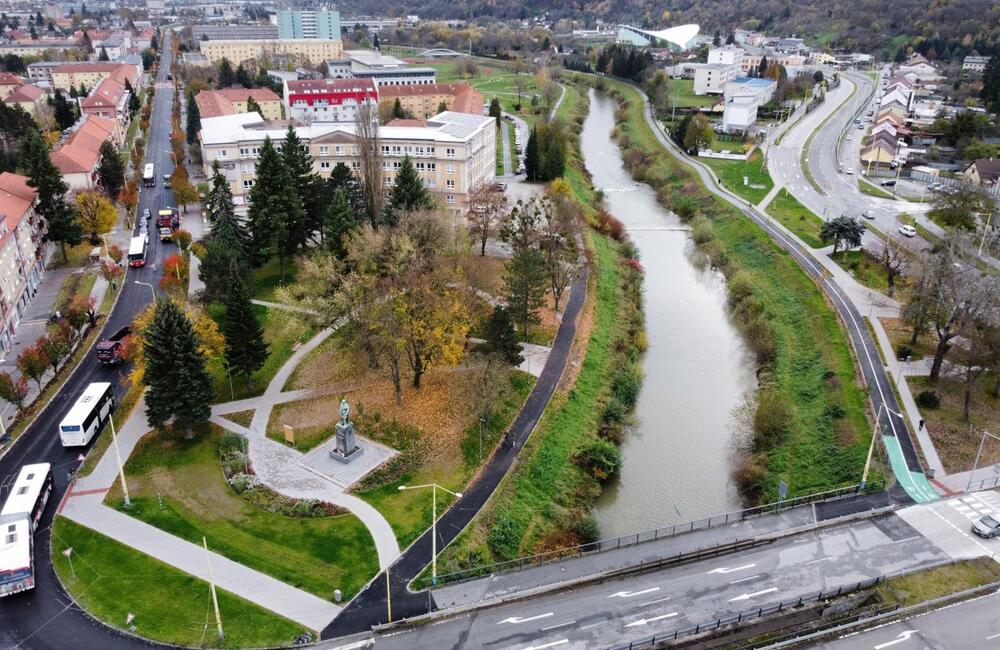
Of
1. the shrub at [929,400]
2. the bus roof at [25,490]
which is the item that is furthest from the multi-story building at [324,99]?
the shrub at [929,400]

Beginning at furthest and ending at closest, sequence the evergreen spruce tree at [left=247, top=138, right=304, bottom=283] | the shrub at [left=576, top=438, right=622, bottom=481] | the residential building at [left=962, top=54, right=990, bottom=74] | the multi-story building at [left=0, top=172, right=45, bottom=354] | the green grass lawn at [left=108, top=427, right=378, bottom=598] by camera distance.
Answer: the residential building at [left=962, top=54, right=990, bottom=74]
the evergreen spruce tree at [left=247, top=138, right=304, bottom=283]
the multi-story building at [left=0, top=172, right=45, bottom=354]
the shrub at [left=576, top=438, right=622, bottom=481]
the green grass lawn at [left=108, top=427, right=378, bottom=598]

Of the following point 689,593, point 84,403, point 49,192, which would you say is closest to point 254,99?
point 49,192

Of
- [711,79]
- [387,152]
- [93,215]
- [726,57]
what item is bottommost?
[93,215]

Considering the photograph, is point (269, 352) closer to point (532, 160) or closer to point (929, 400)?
point (929, 400)

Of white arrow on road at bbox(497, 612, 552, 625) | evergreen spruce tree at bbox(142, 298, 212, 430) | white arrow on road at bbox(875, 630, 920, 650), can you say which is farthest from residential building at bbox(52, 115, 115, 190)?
white arrow on road at bbox(875, 630, 920, 650)

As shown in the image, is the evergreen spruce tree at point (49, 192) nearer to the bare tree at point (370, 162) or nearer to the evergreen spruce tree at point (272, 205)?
the evergreen spruce tree at point (272, 205)

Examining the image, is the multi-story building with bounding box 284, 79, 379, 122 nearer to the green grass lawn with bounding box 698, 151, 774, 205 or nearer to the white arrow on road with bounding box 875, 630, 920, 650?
the green grass lawn with bounding box 698, 151, 774, 205

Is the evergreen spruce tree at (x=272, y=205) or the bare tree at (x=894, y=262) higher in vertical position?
the evergreen spruce tree at (x=272, y=205)
